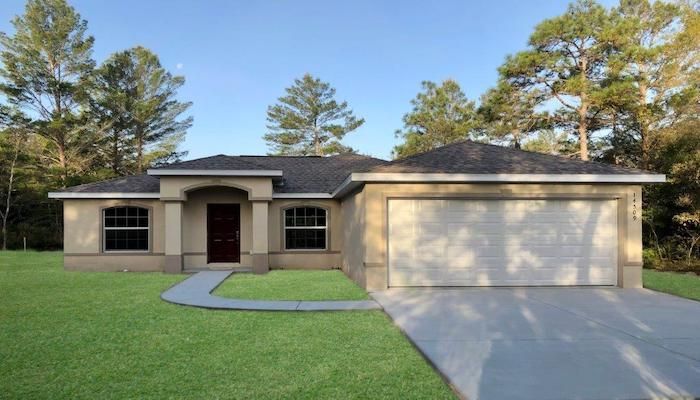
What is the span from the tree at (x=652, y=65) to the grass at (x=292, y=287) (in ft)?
49.3

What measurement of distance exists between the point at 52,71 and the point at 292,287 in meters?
28.0

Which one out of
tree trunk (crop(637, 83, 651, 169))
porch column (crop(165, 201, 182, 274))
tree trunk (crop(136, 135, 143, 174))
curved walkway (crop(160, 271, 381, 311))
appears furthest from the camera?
tree trunk (crop(136, 135, 143, 174))

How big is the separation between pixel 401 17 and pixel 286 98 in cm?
2194

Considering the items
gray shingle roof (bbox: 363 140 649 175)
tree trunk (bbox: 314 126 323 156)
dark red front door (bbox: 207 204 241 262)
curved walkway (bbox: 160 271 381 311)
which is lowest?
curved walkway (bbox: 160 271 381 311)

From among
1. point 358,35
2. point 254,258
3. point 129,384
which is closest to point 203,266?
point 254,258

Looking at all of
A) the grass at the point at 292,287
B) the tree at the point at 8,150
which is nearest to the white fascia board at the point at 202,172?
the grass at the point at 292,287

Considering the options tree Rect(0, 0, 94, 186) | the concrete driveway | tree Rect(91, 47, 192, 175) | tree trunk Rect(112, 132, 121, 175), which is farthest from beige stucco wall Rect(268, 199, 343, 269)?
tree trunk Rect(112, 132, 121, 175)

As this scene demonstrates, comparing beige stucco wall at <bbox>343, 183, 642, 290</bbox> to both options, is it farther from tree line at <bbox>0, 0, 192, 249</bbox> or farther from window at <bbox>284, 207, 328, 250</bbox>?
tree line at <bbox>0, 0, 192, 249</bbox>

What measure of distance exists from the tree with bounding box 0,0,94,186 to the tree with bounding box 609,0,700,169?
30.9m

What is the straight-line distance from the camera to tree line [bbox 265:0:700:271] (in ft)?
56.3

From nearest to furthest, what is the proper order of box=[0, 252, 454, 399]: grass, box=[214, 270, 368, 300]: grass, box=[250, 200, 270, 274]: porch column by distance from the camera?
box=[0, 252, 454, 399]: grass → box=[214, 270, 368, 300]: grass → box=[250, 200, 270, 274]: porch column

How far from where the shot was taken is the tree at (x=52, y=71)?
2920 centimetres

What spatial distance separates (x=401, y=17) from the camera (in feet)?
64.3

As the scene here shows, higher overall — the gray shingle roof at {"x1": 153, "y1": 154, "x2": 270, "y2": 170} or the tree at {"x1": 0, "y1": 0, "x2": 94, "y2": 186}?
the tree at {"x1": 0, "y1": 0, "x2": 94, "y2": 186}
